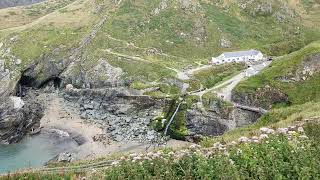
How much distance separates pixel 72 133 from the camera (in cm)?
9012

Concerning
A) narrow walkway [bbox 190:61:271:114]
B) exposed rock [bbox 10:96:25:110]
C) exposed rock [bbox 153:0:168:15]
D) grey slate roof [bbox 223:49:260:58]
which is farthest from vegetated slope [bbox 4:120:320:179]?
exposed rock [bbox 153:0:168:15]

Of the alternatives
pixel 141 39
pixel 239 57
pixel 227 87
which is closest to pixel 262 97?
pixel 227 87

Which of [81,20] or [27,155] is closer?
[27,155]

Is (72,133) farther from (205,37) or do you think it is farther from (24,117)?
(205,37)

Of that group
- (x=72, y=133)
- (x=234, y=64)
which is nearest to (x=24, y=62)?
(x=72, y=133)

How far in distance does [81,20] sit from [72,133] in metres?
62.8

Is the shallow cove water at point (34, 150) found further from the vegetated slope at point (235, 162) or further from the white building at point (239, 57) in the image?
the white building at point (239, 57)

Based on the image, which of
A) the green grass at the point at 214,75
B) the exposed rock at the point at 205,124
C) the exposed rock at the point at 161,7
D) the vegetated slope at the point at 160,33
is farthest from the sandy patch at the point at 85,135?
the exposed rock at the point at 161,7

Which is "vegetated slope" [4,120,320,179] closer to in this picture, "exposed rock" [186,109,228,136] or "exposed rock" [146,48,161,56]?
"exposed rock" [186,109,228,136]

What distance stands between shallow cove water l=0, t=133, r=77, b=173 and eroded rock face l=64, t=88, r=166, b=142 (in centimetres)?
916

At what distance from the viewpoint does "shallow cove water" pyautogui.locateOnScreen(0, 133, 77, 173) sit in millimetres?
77562

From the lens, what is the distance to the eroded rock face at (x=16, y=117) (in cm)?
8919

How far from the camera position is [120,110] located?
99938 mm

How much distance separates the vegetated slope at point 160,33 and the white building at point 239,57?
5.02 m
